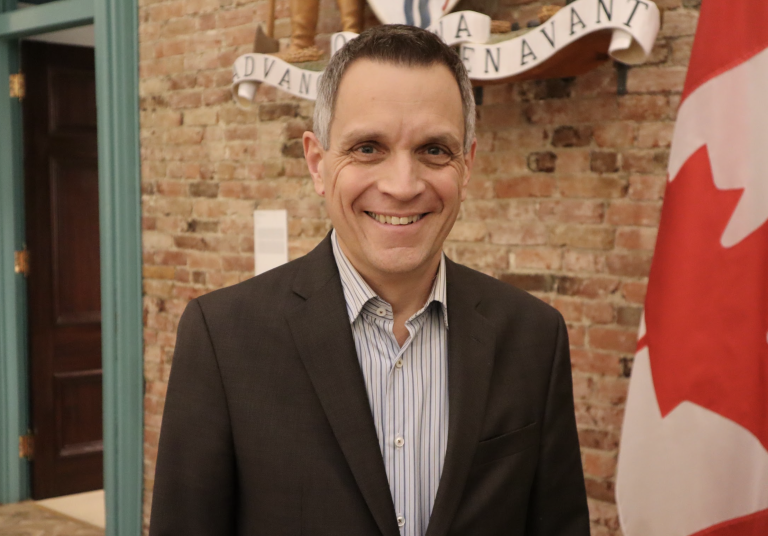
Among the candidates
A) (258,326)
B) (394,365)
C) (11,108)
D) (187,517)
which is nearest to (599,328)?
(394,365)

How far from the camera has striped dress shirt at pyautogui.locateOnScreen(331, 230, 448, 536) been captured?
1.27 metres

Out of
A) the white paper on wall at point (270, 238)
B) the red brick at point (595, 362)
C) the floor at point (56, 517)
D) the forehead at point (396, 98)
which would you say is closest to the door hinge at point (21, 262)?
the floor at point (56, 517)

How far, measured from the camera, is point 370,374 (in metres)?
1.31

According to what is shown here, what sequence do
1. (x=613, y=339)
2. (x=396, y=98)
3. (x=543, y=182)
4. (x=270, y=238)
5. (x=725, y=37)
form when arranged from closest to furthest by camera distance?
(x=396, y=98), (x=725, y=37), (x=613, y=339), (x=543, y=182), (x=270, y=238)

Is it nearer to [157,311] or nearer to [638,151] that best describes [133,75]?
[157,311]

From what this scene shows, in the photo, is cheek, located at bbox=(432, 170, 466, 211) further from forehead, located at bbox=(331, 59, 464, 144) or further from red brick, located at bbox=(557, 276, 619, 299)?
red brick, located at bbox=(557, 276, 619, 299)

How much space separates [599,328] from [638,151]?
1.70 ft

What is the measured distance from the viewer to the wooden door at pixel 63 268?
4309 mm

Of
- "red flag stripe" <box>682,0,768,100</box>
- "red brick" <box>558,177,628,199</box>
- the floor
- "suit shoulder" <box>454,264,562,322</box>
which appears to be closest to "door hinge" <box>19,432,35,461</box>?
the floor

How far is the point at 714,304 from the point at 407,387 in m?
0.73

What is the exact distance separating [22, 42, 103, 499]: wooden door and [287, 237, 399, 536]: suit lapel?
346cm

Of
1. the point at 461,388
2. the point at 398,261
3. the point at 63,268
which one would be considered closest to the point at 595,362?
the point at 461,388

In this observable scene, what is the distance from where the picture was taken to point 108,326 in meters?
3.50

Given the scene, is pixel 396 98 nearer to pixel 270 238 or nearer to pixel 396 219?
pixel 396 219
